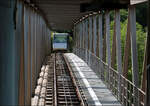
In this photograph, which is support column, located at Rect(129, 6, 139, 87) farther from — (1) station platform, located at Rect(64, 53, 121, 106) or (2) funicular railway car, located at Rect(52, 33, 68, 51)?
(2) funicular railway car, located at Rect(52, 33, 68, 51)

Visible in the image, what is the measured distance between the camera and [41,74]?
17906mm

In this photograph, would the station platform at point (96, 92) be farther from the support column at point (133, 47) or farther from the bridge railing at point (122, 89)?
the support column at point (133, 47)

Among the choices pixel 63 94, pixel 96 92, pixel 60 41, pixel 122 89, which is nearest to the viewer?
pixel 122 89

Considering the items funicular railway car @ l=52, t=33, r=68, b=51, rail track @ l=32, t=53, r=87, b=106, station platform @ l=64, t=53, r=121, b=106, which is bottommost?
rail track @ l=32, t=53, r=87, b=106

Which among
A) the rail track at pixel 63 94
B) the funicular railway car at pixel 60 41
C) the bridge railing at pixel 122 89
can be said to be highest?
the funicular railway car at pixel 60 41

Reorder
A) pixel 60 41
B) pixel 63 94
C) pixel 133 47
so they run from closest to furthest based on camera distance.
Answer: pixel 133 47, pixel 63 94, pixel 60 41

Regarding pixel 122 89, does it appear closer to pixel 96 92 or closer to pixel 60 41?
pixel 96 92

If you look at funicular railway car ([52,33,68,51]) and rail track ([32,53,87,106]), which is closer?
rail track ([32,53,87,106])

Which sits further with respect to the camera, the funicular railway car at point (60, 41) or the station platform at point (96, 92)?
the funicular railway car at point (60, 41)

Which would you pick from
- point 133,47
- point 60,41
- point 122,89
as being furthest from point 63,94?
point 60,41

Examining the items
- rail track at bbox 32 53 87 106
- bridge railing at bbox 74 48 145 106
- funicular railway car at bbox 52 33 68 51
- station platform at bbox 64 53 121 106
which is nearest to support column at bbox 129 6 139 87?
bridge railing at bbox 74 48 145 106

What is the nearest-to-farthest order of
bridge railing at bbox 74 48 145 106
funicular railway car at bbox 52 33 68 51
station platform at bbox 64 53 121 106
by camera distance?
bridge railing at bbox 74 48 145 106
station platform at bbox 64 53 121 106
funicular railway car at bbox 52 33 68 51

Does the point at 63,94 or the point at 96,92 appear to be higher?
the point at 96,92

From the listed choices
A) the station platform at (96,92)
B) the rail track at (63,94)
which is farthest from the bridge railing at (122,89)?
the rail track at (63,94)
